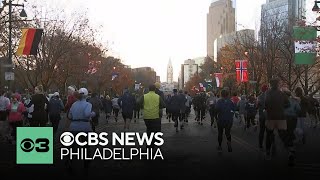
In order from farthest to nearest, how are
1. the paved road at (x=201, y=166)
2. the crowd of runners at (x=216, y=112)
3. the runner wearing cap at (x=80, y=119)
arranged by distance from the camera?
the crowd of runners at (x=216, y=112) → the runner wearing cap at (x=80, y=119) → the paved road at (x=201, y=166)

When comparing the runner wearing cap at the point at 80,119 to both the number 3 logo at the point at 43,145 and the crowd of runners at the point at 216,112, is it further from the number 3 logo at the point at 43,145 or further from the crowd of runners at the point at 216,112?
the number 3 logo at the point at 43,145

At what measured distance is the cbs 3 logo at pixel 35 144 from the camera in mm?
9398

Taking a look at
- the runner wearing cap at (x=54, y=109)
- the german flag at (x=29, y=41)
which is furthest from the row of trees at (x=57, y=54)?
the runner wearing cap at (x=54, y=109)

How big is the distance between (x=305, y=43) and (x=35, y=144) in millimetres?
21392

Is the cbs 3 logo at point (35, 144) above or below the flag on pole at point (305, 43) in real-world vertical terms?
below

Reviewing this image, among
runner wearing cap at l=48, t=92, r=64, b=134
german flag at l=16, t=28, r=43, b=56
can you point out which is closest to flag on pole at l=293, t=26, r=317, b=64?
runner wearing cap at l=48, t=92, r=64, b=134

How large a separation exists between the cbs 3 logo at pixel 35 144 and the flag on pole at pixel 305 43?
19828 mm

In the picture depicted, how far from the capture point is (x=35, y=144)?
9406 mm

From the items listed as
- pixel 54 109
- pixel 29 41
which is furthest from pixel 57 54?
pixel 54 109

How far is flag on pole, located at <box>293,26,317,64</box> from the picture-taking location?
26406mm

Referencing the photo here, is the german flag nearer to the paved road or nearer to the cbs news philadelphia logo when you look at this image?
the paved road

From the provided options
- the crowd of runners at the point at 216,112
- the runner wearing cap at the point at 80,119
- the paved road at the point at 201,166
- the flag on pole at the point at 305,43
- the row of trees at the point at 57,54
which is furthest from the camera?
the row of trees at the point at 57,54

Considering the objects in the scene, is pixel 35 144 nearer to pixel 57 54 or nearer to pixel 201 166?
pixel 201 166

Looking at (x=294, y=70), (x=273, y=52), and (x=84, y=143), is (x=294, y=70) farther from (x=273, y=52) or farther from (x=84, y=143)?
(x=84, y=143)
